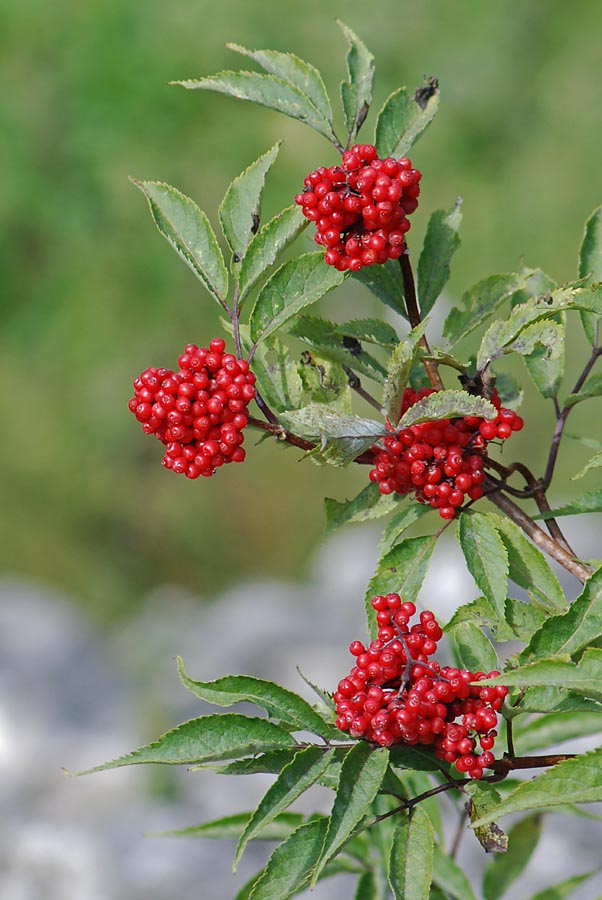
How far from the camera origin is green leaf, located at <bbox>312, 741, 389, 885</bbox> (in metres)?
1.14

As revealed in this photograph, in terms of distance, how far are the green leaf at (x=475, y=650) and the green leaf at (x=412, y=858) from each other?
19cm

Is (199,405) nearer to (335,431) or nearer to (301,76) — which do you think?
(335,431)

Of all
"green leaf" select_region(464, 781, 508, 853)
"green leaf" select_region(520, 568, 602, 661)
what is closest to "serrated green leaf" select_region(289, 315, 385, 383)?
"green leaf" select_region(520, 568, 602, 661)

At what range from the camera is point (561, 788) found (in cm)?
109

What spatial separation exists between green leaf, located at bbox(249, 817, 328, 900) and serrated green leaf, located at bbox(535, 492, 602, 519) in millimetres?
494

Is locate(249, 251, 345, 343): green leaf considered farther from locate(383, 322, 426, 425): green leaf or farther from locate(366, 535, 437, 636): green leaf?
locate(366, 535, 437, 636): green leaf

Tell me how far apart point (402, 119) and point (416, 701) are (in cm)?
77

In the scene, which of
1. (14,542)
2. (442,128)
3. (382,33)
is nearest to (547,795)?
(14,542)

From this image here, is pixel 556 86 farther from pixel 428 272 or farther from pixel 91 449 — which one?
pixel 428 272

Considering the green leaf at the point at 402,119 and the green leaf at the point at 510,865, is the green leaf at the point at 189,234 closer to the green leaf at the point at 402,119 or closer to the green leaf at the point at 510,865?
the green leaf at the point at 402,119

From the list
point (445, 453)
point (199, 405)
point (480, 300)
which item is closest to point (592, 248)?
point (480, 300)

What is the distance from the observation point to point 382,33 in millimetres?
6129

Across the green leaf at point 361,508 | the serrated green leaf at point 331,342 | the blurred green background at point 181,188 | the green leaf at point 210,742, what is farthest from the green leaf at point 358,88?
the blurred green background at point 181,188

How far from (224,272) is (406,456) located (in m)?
0.36
